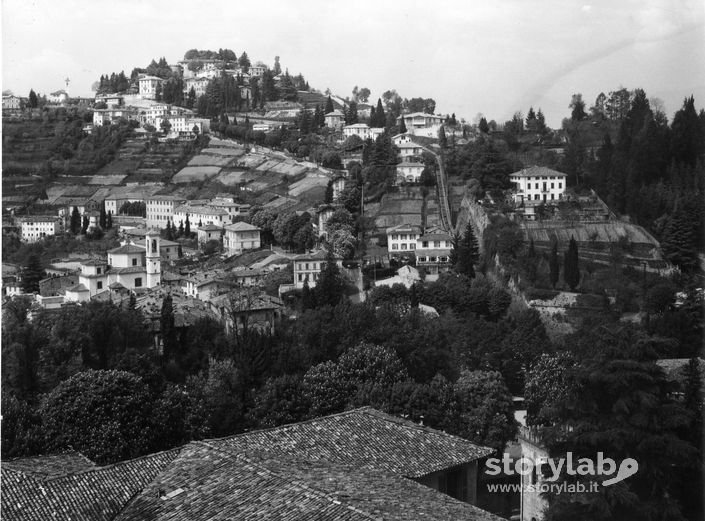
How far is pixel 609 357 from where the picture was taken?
777 centimetres

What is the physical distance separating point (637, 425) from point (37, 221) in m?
33.3

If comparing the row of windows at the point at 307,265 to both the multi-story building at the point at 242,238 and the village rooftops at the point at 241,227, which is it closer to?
the multi-story building at the point at 242,238

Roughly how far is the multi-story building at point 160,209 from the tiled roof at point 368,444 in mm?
30381

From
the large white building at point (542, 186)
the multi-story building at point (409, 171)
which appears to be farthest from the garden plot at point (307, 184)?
the large white building at point (542, 186)

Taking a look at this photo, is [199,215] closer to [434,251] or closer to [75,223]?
[75,223]

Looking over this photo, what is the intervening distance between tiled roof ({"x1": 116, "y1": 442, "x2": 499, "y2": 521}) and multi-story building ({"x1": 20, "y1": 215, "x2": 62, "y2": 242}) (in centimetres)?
3155

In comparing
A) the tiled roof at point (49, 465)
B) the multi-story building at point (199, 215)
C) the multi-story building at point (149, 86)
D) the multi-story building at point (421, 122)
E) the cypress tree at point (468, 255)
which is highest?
the multi-story building at point (149, 86)

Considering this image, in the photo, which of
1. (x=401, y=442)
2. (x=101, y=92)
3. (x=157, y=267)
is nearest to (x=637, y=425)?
(x=401, y=442)

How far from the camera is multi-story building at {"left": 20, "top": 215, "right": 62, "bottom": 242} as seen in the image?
36.7m

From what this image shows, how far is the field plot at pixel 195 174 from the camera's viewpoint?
140 feet

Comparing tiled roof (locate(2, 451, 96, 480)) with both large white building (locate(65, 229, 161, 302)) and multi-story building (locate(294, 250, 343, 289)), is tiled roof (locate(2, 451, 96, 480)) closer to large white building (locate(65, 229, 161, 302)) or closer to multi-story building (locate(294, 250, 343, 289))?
multi-story building (locate(294, 250, 343, 289))

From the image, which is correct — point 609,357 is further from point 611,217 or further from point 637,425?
point 611,217

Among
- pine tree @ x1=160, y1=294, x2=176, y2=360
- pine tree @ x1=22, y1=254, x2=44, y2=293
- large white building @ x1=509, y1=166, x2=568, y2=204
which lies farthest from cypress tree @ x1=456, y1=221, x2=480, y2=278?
pine tree @ x1=22, y1=254, x2=44, y2=293

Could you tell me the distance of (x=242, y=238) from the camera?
31.4 metres
